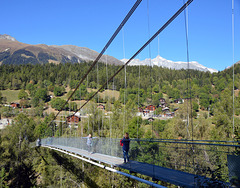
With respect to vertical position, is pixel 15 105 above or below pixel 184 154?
above

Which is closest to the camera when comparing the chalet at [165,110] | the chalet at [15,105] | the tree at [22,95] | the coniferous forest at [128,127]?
the coniferous forest at [128,127]

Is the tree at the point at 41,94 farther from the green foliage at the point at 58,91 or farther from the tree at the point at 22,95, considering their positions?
the green foliage at the point at 58,91

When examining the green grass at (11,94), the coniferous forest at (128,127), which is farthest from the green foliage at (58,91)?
the coniferous forest at (128,127)

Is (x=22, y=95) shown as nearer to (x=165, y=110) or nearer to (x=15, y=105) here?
(x=15, y=105)

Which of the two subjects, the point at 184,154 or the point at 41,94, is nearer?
the point at 184,154

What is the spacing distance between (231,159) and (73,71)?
101 metres

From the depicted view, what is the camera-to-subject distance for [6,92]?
95562 mm

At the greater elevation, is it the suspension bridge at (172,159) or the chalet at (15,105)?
the chalet at (15,105)

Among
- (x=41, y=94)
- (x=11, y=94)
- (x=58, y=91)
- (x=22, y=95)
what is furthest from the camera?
(x=58, y=91)

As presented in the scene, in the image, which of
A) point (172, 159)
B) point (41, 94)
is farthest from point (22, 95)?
point (172, 159)

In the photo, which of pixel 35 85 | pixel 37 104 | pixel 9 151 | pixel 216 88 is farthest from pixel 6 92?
pixel 216 88

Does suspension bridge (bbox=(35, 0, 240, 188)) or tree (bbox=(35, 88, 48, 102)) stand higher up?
tree (bbox=(35, 88, 48, 102))

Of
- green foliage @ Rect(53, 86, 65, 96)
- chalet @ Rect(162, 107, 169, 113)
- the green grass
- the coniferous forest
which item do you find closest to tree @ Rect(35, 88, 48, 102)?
green foliage @ Rect(53, 86, 65, 96)

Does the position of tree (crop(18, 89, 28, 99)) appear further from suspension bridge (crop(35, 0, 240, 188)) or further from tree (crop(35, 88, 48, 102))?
suspension bridge (crop(35, 0, 240, 188))
